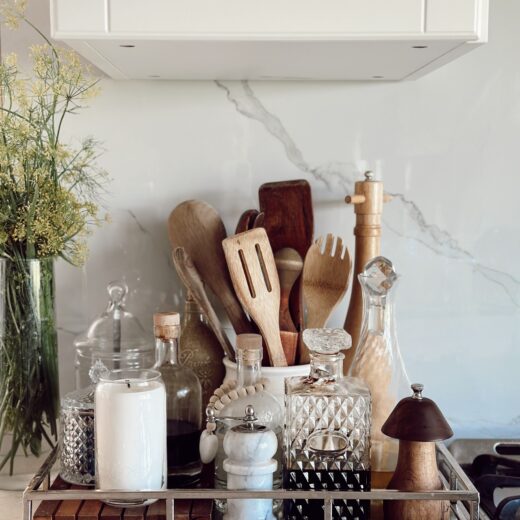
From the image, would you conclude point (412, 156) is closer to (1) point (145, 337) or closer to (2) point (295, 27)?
(2) point (295, 27)

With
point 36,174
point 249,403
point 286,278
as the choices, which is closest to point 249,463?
point 249,403

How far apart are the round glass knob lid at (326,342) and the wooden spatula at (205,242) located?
177 mm

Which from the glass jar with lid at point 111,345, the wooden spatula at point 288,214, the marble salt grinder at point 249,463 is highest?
the wooden spatula at point 288,214

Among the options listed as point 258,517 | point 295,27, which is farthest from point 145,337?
point 295,27

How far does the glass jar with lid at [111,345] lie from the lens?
1018 mm

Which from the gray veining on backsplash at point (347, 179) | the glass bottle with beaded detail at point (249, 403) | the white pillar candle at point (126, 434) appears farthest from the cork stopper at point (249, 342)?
the gray veining on backsplash at point (347, 179)

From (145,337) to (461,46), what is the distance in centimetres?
59

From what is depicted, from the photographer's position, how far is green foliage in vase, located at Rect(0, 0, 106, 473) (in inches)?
36.4

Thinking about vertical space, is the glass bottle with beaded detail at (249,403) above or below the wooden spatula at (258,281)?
below

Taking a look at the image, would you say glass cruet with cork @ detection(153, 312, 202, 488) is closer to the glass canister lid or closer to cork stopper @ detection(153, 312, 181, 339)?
cork stopper @ detection(153, 312, 181, 339)

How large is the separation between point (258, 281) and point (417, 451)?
28cm

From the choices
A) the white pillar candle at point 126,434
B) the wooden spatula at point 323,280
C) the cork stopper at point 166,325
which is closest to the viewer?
the white pillar candle at point 126,434

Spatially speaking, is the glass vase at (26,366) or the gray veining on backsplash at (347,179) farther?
the gray veining on backsplash at (347,179)

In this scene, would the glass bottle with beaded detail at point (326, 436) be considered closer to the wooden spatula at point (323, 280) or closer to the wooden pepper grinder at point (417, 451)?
the wooden pepper grinder at point (417, 451)
